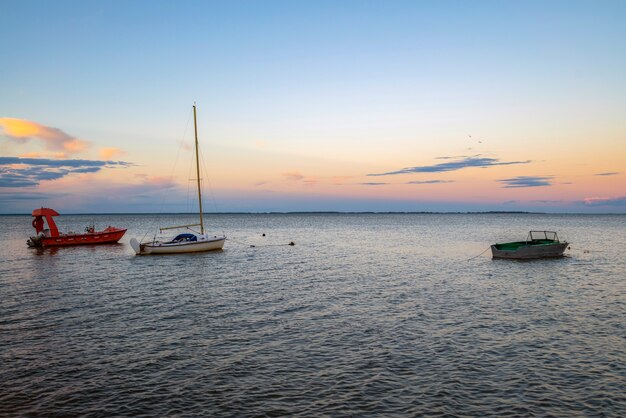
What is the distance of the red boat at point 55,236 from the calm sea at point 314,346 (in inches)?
1403

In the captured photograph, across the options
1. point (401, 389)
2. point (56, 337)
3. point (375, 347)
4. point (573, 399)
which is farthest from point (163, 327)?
point (573, 399)

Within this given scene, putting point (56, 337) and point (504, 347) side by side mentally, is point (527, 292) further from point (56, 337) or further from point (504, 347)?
point (56, 337)

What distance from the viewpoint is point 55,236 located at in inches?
2763

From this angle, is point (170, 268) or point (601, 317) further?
point (170, 268)

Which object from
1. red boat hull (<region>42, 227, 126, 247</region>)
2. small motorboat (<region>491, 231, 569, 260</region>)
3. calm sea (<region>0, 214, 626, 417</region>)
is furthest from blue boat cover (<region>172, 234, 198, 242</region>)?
small motorboat (<region>491, 231, 569, 260</region>)

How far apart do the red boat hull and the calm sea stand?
117 ft

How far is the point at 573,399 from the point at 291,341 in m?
10.7

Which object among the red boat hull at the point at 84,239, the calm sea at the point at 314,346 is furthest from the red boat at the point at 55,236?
the calm sea at the point at 314,346

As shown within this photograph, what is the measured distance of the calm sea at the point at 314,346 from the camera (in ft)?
43.6

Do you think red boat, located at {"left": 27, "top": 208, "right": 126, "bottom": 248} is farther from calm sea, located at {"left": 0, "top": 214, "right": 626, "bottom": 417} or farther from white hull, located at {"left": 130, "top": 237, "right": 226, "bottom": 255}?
calm sea, located at {"left": 0, "top": 214, "right": 626, "bottom": 417}

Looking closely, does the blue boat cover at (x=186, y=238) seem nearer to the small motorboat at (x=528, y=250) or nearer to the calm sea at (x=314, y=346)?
the calm sea at (x=314, y=346)

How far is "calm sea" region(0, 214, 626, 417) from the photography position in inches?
523

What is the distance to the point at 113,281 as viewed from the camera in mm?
36500

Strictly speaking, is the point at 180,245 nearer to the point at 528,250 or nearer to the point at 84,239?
the point at 84,239
